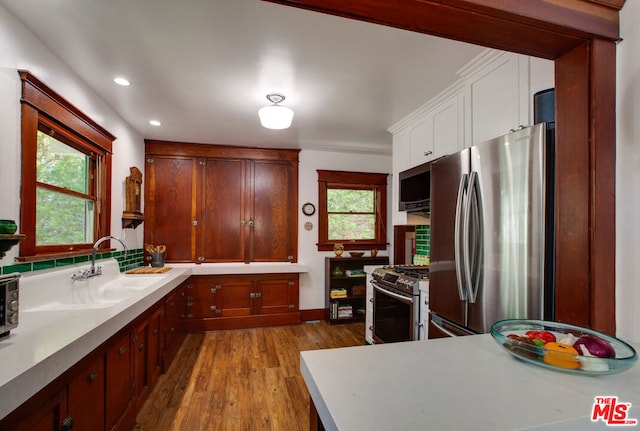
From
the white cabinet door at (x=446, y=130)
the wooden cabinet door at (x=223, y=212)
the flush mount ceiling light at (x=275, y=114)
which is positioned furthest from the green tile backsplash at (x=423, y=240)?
the wooden cabinet door at (x=223, y=212)

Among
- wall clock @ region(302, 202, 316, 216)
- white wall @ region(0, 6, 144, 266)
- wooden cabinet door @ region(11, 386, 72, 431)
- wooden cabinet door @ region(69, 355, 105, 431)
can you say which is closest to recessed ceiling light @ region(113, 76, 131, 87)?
white wall @ region(0, 6, 144, 266)

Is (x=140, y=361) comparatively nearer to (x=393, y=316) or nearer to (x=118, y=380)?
(x=118, y=380)

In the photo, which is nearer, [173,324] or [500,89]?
[500,89]

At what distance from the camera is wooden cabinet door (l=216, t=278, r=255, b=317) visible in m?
3.92

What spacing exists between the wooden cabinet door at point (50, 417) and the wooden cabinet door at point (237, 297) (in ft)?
8.63

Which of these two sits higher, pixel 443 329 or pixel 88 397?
pixel 443 329

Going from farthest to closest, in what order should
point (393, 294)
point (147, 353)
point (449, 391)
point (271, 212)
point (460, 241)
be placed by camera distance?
point (271, 212), point (393, 294), point (147, 353), point (460, 241), point (449, 391)

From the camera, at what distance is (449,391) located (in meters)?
0.74

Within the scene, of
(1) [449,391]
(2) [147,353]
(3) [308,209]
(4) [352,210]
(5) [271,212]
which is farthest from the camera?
(4) [352,210]

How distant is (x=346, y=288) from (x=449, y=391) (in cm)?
379

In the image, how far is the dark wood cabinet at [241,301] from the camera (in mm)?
3846

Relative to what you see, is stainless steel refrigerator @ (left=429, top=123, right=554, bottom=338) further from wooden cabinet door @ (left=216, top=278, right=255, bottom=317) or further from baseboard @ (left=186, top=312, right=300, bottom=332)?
wooden cabinet door @ (left=216, top=278, right=255, bottom=317)

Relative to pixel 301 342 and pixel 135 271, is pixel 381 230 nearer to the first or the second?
pixel 301 342

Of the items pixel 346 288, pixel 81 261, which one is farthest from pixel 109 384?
pixel 346 288
